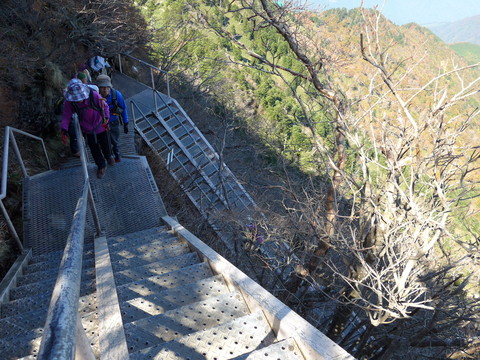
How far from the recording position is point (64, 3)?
24.8 feet

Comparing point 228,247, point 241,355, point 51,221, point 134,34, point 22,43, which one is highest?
point 134,34

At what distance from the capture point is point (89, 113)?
183 inches

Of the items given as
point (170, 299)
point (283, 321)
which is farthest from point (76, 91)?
point (283, 321)

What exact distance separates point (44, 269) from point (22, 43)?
5.23 metres

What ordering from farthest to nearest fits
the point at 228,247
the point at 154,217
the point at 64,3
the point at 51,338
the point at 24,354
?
the point at 228,247 → the point at 64,3 → the point at 154,217 → the point at 24,354 → the point at 51,338

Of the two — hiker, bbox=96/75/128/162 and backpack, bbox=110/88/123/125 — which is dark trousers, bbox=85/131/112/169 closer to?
hiker, bbox=96/75/128/162

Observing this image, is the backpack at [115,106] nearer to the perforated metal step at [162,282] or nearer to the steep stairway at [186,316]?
the steep stairway at [186,316]

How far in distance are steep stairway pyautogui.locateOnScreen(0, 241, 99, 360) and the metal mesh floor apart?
0.78 m

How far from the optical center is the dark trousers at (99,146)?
503cm

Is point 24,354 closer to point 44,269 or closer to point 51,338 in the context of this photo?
point 51,338

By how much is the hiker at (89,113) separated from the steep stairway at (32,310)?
1918 millimetres

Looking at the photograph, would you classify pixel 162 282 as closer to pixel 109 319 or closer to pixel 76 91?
pixel 109 319

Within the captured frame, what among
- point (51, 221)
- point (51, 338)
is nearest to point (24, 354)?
point (51, 338)

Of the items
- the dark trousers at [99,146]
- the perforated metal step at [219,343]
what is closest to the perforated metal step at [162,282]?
the perforated metal step at [219,343]
